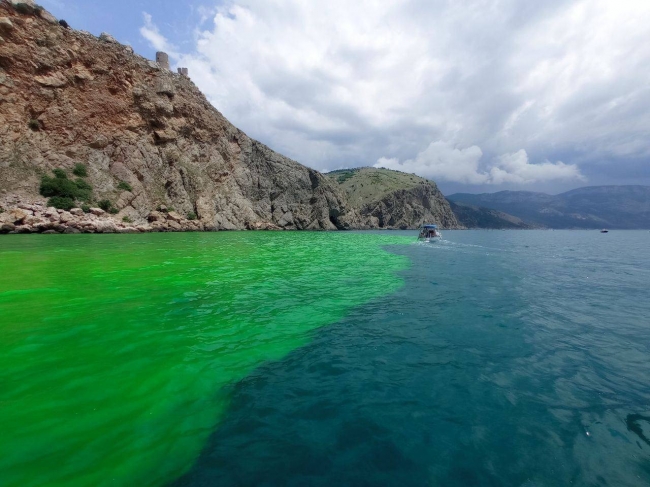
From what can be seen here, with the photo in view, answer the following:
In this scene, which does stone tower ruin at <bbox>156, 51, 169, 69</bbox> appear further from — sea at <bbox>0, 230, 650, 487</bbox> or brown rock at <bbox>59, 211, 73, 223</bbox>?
sea at <bbox>0, 230, 650, 487</bbox>

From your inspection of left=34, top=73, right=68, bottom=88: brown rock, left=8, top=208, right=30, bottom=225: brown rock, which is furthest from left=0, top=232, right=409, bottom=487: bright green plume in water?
left=34, top=73, right=68, bottom=88: brown rock

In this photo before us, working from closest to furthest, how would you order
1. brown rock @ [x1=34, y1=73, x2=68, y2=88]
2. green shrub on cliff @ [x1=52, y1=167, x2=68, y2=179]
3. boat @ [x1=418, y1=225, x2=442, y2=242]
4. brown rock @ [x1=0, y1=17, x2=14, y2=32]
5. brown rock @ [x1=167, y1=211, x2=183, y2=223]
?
brown rock @ [x1=0, y1=17, x2=14, y2=32] < green shrub on cliff @ [x1=52, y1=167, x2=68, y2=179] < brown rock @ [x1=34, y1=73, x2=68, y2=88] < boat @ [x1=418, y1=225, x2=442, y2=242] < brown rock @ [x1=167, y1=211, x2=183, y2=223]

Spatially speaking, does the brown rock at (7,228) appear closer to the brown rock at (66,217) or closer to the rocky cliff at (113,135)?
the rocky cliff at (113,135)

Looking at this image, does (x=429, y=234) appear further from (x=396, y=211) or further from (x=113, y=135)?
(x=396, y=211)

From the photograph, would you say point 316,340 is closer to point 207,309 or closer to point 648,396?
point 207,309

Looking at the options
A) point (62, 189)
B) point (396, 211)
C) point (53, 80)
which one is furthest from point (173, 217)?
point (396, 211)

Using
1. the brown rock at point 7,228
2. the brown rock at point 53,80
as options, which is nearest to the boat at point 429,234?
the brown rock at point 7,228
